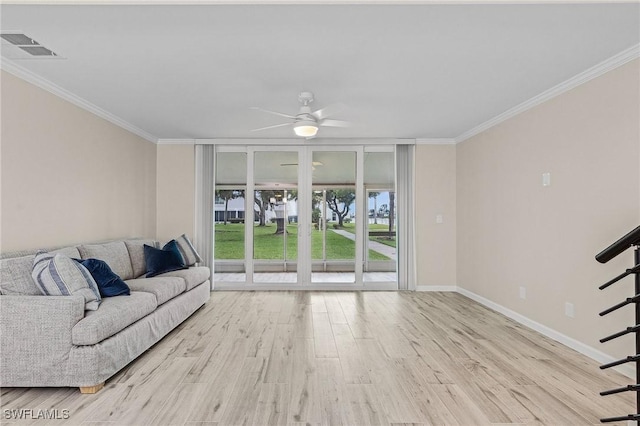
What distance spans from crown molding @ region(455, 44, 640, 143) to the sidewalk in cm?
247

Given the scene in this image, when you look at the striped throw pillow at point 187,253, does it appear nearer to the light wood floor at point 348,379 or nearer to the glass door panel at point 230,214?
the glass door panel at point 230,214

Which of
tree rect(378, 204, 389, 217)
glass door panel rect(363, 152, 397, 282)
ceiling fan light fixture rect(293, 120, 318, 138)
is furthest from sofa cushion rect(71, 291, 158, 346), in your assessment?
tree rect(378, 204, 389, 217)

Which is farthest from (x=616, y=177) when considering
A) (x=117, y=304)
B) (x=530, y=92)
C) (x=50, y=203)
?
(x=50, y=203)

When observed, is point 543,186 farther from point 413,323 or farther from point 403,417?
point 403,417

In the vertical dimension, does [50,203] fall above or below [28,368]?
above

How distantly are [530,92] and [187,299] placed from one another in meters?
4.62

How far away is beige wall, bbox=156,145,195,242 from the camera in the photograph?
588 cm

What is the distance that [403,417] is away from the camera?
2.19m

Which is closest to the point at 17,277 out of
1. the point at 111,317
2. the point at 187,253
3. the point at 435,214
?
the point at 111,317

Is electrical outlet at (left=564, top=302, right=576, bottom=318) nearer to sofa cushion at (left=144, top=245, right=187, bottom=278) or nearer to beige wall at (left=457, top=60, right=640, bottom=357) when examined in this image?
beige wall at (left=457, top=60, right=640, bottom=357)

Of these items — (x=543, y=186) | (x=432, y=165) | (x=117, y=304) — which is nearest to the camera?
(x=117, y=304)

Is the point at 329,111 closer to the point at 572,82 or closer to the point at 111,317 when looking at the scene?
the point at 572,82

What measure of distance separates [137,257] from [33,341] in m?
2.06

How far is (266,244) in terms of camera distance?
239 inches
